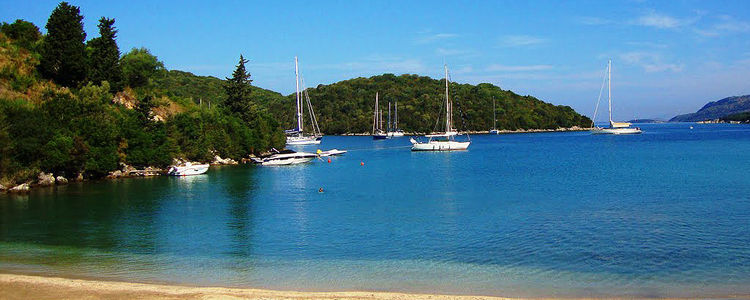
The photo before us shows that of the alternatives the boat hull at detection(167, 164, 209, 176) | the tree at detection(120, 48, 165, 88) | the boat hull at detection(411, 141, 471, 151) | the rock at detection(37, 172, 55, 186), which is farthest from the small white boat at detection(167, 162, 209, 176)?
the boat hull at detection(411, 141, 471, 151)

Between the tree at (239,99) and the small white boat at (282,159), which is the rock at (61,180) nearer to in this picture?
the small white boat at (282,159)

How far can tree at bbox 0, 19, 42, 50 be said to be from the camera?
60.2 metres

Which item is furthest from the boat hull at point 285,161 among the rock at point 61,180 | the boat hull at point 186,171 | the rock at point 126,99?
the rock at point 61,180

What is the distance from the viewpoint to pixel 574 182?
144 feet

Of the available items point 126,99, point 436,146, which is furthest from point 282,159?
point 436,146

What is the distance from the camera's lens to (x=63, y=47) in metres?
54.7

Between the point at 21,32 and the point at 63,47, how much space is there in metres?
10.8

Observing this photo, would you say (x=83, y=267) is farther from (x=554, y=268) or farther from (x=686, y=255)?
(x=686, y=255)

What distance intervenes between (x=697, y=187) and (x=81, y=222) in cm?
3752

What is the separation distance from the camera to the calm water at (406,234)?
17.0 metres

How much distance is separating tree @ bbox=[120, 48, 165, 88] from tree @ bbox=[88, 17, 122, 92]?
303 centimetres

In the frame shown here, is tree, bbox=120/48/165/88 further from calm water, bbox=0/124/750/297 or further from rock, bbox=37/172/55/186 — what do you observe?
calm water, bbox=0/124/750/297

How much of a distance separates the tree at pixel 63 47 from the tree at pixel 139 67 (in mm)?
8158

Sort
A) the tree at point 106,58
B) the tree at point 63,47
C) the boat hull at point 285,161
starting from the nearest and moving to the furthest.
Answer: the tree at point 63,47, the tree at point 106,58, the boat hull at point 285,161
